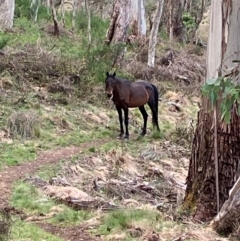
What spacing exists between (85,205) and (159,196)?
1865 millimetres

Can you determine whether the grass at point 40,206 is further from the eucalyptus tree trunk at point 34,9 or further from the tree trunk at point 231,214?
the eucalyptus tree trunk at point 34,9

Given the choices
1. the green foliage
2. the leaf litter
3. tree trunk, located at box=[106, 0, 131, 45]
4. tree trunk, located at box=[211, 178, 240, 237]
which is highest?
tree trunk, located at box=[106, 0, 131, 45]

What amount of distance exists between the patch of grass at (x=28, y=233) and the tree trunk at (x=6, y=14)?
14.5m

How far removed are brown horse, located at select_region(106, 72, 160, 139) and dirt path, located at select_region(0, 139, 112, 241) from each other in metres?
1.16

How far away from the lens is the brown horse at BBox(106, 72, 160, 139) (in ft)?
45.2

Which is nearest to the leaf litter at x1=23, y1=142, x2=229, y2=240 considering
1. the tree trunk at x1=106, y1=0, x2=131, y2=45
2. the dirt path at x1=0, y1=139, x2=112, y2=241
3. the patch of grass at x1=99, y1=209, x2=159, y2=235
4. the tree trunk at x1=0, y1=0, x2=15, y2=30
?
the patch of grass at x1=99, y1=209, x2=159, y2=235

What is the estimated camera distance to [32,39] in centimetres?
1938

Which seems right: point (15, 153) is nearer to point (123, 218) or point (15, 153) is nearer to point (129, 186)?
point (129, 186)

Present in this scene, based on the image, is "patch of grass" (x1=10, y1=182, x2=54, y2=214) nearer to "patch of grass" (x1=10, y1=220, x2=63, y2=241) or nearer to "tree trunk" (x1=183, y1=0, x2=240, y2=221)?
"patch of grass" (x1=10, y1=220, x2=63, y2=241)

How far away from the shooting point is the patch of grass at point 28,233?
6.00m

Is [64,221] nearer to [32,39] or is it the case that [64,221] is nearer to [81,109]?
[81,109]

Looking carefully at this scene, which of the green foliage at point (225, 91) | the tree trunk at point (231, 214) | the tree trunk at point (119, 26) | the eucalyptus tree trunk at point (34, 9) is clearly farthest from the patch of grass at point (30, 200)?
the eucalyptus tree trunk at point (34, 9)

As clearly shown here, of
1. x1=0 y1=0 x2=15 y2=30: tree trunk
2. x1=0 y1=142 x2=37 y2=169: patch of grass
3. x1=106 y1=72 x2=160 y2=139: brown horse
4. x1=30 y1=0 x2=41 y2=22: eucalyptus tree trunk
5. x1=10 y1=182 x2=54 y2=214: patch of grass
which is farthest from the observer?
x1=30 y1=0 x2=41 y2=22: eucalyptus tree trunk

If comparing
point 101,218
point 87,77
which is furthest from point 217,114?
point 87,77
